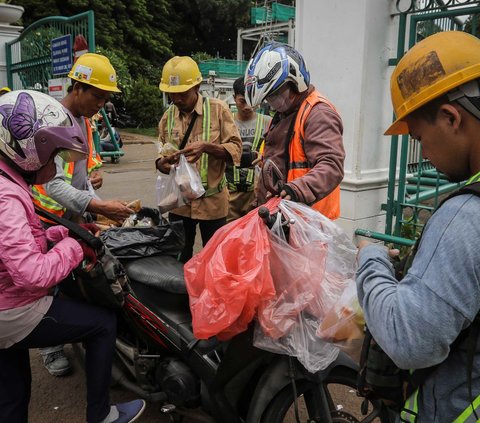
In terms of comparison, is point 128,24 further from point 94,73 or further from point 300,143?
point 300,143

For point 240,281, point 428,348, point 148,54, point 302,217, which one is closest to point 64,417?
point 240,281

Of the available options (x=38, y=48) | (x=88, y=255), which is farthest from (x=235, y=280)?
(x=38, y=48)

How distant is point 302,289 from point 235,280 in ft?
0.93

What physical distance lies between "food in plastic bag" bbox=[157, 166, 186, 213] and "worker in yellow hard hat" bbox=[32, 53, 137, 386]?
52 cm

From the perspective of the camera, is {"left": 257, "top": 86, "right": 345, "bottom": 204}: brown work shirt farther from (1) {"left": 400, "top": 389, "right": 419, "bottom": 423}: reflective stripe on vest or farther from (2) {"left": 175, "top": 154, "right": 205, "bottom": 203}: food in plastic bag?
(1) {"left": 400, "top": 389, "right": 419, "bottom": 423}: reflective stripe on vest

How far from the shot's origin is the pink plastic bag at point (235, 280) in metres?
1.76

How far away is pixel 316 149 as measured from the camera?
2252mm

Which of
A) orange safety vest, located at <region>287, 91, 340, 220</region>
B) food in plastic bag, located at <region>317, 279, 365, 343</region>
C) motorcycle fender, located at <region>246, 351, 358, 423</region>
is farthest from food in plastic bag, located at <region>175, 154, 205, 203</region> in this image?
food in plastic bag, located at <region>317, 279, 365, 343</region>

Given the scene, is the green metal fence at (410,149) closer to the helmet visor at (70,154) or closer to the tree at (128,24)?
the helmet visor at (70,154)

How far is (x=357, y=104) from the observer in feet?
14.1

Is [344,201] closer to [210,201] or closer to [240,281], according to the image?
[210,201]

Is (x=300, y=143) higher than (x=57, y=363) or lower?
higher

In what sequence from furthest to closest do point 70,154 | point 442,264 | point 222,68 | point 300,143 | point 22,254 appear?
point 222,68, point 300,143, point 70,154, point 22,254, point 442,264

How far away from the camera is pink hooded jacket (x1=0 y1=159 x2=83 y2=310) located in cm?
173
